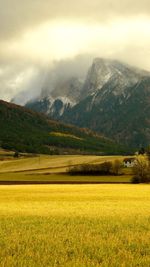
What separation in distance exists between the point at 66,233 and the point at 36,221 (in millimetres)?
7864

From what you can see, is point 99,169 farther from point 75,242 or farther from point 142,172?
point 75,242

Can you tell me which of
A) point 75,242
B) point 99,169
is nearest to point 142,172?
point 99,169

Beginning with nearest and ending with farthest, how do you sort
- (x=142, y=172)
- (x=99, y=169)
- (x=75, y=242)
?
(x=75, y=242) → (x=142, y=172) → (x=99, y=169)

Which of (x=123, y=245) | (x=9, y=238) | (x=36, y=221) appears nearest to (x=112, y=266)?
(x=123, y=245)

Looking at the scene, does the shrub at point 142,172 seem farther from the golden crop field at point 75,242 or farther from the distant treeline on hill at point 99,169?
the golden crop field at point 75,242

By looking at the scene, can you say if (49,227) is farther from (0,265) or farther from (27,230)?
(0,265)

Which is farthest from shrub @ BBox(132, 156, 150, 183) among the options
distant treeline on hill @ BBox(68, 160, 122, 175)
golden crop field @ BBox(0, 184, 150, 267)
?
golden crop field @ BBox(0, 184, 150, 267)

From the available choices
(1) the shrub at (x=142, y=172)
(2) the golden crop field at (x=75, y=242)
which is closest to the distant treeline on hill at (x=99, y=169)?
(1) the shrub at (x=142, y=172)

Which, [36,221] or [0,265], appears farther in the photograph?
[36,221]

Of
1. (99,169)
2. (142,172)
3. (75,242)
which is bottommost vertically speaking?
(75,242)

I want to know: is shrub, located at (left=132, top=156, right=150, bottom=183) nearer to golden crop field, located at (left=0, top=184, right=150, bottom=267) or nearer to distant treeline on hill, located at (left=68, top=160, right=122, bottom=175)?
distant treeline on hill, located at (left=68, top=160, right=122, bottom=175)

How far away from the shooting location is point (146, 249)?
67.9 ft

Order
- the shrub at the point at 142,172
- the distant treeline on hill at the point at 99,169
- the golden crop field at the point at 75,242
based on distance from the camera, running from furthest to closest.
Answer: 1. the distant treeline on hill at the point at 99,169
2. the shrub at the point at 142,172
3. the golden crop field at the point at 75,242

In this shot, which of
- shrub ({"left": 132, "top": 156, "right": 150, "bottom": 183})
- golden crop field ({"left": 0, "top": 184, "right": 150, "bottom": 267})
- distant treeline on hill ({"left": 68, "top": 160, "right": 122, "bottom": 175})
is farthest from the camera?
distant treeline on hill ({"left": 68, "top": 160, "right": 122, "bottom": 175})
